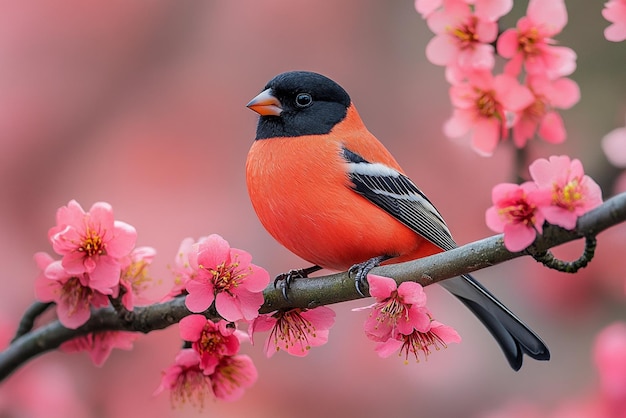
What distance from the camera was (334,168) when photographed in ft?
9.56

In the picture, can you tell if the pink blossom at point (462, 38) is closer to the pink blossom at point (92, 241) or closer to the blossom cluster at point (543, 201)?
the blossom cluster at point (543, 201)

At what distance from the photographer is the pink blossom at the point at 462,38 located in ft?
8.20

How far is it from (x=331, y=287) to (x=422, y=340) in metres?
0.28

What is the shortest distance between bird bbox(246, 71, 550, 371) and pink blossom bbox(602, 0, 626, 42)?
0.93 metres

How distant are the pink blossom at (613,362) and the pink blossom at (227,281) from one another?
1.36 metres

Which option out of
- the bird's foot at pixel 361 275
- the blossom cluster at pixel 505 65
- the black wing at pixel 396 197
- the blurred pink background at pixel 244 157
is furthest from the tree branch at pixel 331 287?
the blurred pink background at pixel 244 157

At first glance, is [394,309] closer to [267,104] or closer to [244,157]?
[267,104]

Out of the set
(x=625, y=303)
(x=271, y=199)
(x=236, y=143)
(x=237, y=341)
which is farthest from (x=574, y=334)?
(x=237, y=341)

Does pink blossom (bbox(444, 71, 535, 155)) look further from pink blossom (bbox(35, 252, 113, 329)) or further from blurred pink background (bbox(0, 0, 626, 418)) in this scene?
blurred pink background (bbox(0, 0, 626, 418))

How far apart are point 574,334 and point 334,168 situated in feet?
9.24

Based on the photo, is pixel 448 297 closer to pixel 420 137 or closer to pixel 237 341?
pixel 420 137

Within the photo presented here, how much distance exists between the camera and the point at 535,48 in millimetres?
2514

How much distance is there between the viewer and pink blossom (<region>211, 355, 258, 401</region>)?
241 centimetres

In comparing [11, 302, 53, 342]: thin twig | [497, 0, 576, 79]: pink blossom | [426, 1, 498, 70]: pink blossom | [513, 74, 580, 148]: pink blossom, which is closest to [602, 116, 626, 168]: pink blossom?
[513, 74, 580, 148]: pink blossom
